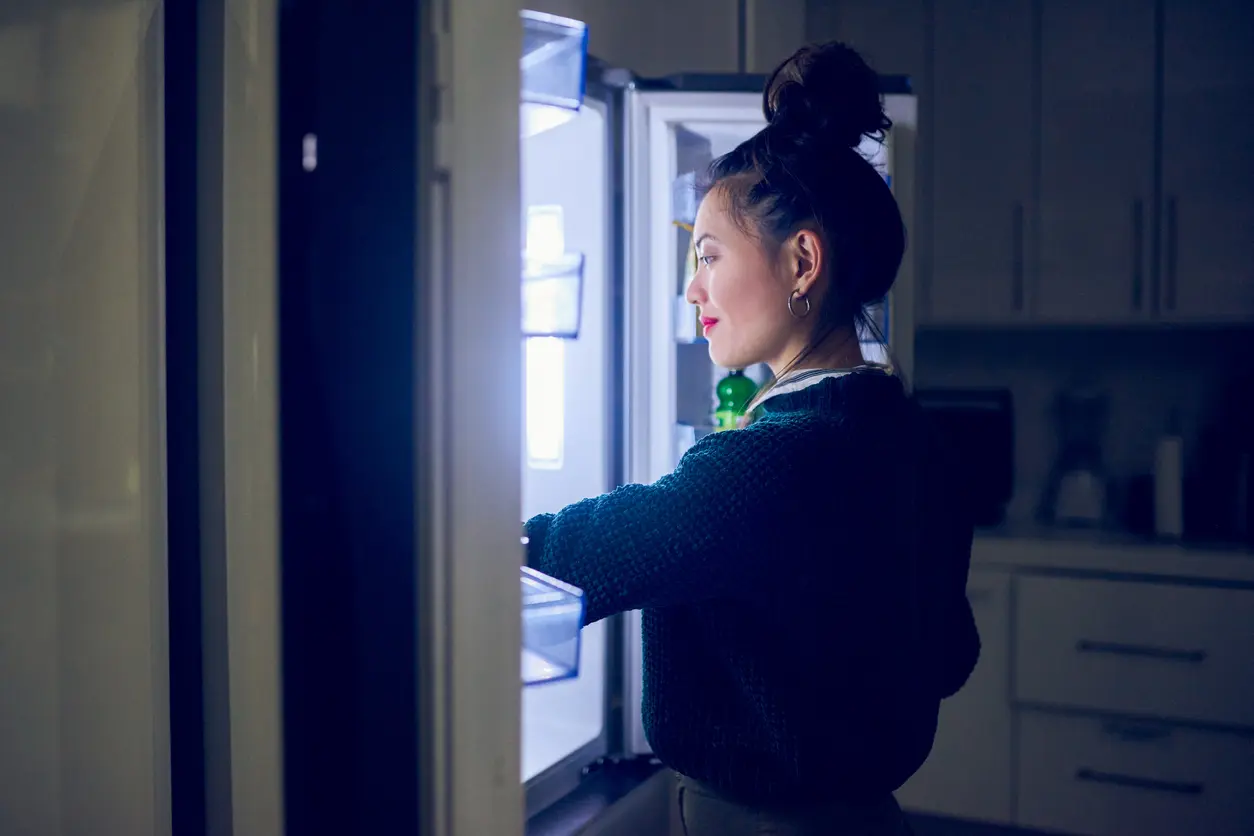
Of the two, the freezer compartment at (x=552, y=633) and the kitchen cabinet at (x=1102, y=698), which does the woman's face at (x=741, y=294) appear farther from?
the kitchen cabinet at (x=1102, y=698)

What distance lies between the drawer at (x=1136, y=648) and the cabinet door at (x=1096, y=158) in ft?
2.36

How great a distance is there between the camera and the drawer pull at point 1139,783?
79.4 inches

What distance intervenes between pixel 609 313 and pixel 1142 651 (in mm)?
1436

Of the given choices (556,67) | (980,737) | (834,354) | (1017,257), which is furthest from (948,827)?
(556,67)

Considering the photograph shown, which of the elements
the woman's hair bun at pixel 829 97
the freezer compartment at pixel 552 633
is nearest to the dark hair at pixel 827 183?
the woman's hair bun at pixel 829 97

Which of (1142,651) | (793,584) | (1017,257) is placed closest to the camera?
(793,584)

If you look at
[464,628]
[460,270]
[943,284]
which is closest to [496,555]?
[464,628]

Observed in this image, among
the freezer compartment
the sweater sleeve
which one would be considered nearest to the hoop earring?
the sweater sleeve

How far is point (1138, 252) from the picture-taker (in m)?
2.33

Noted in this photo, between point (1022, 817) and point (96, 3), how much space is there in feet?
7.66

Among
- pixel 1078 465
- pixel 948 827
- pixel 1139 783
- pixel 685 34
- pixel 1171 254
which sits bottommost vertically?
pixel 948 827

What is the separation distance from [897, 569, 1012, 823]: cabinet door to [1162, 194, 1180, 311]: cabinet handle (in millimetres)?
810

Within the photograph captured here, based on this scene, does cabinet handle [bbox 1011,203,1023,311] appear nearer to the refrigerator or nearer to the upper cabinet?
the upper cabinet

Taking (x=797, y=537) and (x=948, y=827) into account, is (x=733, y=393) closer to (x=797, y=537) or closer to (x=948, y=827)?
(x=797, y=537)
